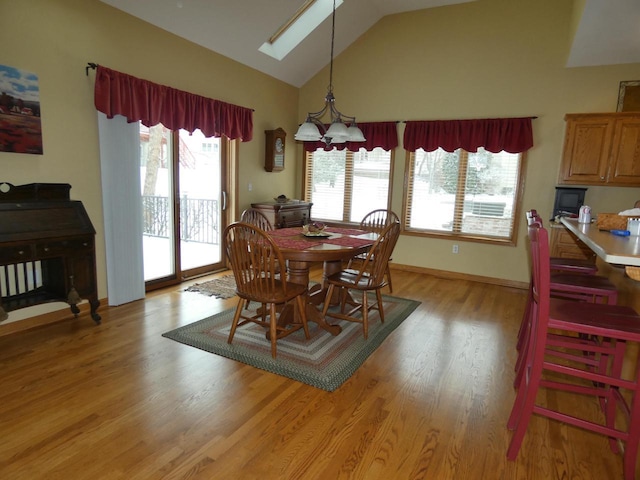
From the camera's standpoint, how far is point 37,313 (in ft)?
10.3

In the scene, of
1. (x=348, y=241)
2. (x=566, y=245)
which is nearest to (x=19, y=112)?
(x=348, y=241)

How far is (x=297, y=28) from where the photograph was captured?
4859 mm

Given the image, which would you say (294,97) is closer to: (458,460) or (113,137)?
(113,137)

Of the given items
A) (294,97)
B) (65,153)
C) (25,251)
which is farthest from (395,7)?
(25,251)

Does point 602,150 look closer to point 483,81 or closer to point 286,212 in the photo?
point 483,81

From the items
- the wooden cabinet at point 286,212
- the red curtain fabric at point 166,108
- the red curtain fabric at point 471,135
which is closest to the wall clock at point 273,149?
the red curtain fabric at point 166,108

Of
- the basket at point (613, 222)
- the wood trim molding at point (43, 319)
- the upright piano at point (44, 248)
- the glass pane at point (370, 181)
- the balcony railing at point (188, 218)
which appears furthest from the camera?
the glass pane at point (370, 181)

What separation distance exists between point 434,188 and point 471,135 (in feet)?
2.73

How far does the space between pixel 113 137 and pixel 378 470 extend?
3.38m

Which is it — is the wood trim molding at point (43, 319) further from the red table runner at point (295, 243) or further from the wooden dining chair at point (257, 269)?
the red table runner at point (295, 243)

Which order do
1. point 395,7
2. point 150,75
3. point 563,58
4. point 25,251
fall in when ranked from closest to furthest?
point 25,251 → point 150,75 → point 563,58 → point 395,7

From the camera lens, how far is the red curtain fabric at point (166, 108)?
10.8 ft

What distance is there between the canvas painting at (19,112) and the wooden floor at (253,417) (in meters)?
1.46

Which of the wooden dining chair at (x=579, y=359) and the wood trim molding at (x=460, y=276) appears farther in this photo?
the wood trim molding at (x=460, y=276)
